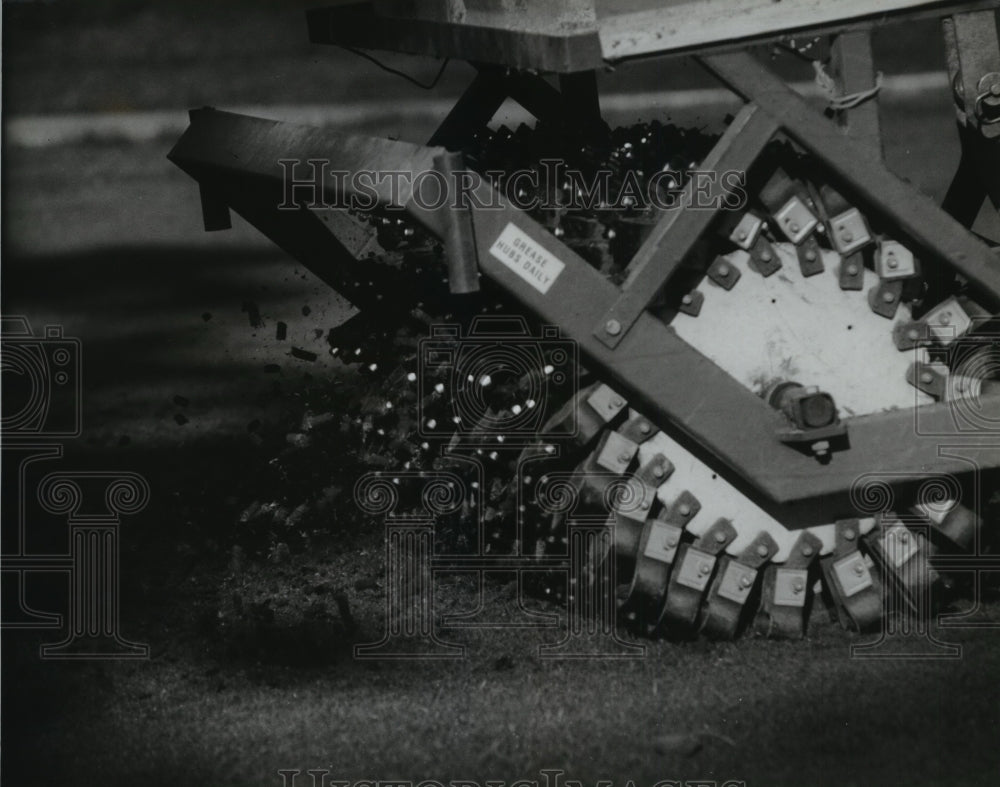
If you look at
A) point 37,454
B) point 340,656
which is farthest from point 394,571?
point 37,454

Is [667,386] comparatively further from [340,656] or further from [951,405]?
[340,656]

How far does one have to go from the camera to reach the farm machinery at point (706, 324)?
2.31m

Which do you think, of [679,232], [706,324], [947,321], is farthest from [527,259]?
[947,321]

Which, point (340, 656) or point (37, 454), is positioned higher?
point (37, 454)

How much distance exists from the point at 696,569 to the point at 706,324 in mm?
524

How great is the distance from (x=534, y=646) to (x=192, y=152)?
1.53m

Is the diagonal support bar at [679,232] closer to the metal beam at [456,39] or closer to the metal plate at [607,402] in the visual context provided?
the metal plate at [607,402]

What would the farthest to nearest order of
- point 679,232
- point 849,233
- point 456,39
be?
point 456,39, point 849,233, point 679,232

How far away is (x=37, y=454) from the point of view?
2893 millimetres

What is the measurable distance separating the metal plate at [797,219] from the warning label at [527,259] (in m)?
0.52

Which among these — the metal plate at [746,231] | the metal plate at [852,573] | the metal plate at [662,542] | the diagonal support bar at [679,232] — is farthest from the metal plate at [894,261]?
the metal plate at [662,542]

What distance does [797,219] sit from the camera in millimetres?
2471

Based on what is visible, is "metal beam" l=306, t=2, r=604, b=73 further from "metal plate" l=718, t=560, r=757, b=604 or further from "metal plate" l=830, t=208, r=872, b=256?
"metal plate" l=718, t=560, r=757, b=604

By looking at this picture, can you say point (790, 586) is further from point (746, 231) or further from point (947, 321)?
point (746, 231)
